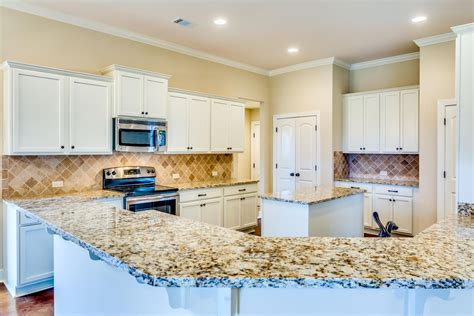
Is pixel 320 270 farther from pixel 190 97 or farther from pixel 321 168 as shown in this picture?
pixel 321 168

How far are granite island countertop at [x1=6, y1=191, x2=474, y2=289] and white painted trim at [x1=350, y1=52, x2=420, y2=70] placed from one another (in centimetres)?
435

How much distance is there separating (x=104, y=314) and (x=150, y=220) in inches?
21.8

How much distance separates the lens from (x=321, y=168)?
570cm

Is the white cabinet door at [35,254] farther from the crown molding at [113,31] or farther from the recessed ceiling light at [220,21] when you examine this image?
the recessed ceiling light at [220,21]

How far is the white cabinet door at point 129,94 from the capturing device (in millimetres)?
3832

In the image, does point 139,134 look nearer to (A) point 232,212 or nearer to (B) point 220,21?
(B) point 220,21

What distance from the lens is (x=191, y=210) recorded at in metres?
4.43

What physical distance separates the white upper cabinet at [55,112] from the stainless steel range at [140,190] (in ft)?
1.55

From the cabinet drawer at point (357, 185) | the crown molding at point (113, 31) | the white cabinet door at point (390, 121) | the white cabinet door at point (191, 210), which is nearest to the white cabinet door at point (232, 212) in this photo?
the white cabinet door at point (191, 210)

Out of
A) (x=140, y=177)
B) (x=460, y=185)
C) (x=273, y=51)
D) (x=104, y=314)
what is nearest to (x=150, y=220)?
(x=104, y=314)

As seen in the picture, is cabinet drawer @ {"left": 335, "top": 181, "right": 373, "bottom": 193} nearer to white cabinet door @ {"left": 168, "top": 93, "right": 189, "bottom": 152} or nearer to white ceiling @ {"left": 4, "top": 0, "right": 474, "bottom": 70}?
white ceiling @ {"left": 4, "top": 0, "right": 474, "bottom": 70}

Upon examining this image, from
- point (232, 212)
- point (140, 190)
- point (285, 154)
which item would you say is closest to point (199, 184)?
point (232, 212)

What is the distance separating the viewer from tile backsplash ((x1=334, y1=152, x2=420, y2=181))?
5.36 metres

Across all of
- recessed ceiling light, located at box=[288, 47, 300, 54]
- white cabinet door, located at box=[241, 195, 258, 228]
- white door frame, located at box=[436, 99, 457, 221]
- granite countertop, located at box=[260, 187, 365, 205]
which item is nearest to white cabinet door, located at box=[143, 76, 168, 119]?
granite countertop, located at box=[260, 187, 365, 205]
